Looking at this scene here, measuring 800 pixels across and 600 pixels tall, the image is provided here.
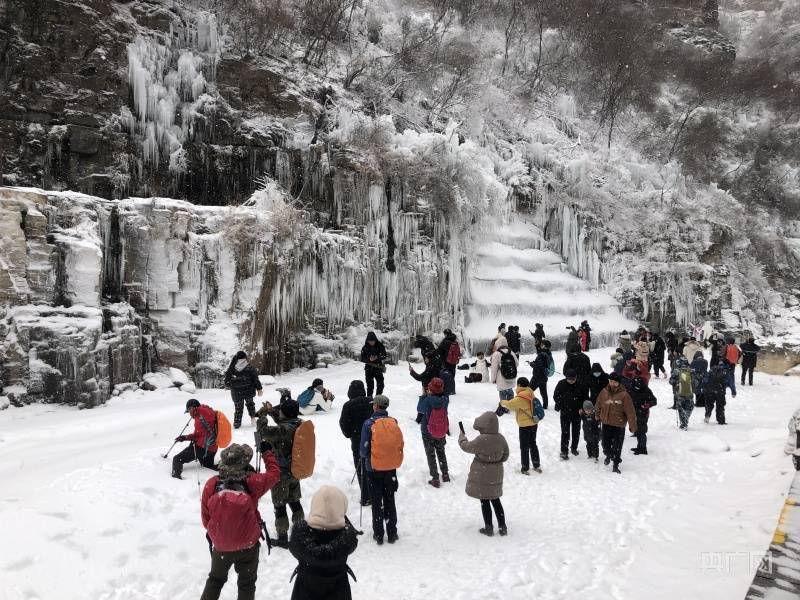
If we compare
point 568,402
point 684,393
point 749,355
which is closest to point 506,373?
point 568,402

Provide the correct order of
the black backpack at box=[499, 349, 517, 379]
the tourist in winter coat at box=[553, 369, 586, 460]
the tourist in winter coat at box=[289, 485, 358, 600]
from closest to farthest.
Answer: the tourist in winter coat at box=[289, 485, 358, 600], the tourist in winter coat at box=[553, 369, 586, 460], the black backpack at box=[499, 349, 517, 379]

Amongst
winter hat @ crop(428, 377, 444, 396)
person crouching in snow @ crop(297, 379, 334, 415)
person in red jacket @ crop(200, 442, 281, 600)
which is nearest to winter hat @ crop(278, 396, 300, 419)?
person in red jacket @ crop(200, 442, 281, 600)

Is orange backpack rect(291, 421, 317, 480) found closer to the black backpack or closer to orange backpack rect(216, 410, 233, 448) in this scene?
orange backpack rect(216, 410, 233, 448)

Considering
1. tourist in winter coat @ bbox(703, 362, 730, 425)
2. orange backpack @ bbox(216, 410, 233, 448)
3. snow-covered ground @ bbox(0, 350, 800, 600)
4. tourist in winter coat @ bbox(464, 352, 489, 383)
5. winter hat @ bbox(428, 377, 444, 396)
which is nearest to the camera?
snow-covered ground @ bbox(0, 350, 800, 600)

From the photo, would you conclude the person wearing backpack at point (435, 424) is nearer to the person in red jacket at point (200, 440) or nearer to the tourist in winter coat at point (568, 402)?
the tourist in winter coat at point (568, 402)

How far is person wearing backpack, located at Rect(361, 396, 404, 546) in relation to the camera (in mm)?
5027

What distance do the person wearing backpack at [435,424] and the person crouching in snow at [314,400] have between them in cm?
278

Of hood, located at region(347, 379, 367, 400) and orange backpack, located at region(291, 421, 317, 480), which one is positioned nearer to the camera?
orange backpack, located at region(291, 421, 317, 480)

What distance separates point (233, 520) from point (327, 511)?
953mm

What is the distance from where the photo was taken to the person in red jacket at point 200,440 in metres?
5.86

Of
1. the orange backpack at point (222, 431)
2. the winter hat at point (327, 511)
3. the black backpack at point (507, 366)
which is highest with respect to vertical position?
the winter hat at point (327, 511)

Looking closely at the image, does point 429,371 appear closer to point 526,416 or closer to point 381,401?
point 526,416

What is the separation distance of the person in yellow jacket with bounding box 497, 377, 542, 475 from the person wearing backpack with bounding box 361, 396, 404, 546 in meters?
2.30

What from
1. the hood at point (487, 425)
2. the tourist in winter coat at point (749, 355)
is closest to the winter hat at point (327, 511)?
the hood at point (487, 425)
